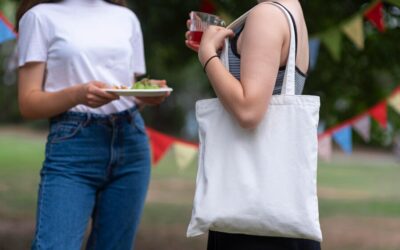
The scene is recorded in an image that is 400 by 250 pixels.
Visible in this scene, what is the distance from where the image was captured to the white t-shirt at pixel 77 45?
2.85 meters

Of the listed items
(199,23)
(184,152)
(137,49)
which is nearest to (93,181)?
(137,49)

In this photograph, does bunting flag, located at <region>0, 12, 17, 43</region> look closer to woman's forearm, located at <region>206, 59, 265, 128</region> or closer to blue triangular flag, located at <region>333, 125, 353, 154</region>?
blue triangular flag, located at <region>333, 125, 353, 154</region>

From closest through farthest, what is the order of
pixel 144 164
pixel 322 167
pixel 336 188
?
1. pixel 144 164
2. pixel 336 188
3. pixel 322 167

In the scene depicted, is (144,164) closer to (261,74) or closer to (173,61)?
(261,74)

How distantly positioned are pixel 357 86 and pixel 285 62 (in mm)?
4859

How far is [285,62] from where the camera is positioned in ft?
7.28

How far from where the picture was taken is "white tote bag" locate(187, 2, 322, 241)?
7.07 feet

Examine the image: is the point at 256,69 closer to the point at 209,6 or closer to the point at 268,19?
the point at 268,19

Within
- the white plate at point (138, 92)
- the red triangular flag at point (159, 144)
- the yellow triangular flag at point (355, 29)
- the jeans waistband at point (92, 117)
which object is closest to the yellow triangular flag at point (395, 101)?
the yellow triangular flag at point (355, 29)

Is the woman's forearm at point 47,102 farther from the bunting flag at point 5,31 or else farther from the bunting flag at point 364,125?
the bunting flag at point 364,125

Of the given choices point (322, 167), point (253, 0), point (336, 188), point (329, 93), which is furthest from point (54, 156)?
point (322, 167)

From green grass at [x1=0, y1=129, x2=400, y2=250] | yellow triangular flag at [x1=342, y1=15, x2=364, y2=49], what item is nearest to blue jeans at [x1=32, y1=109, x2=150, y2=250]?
yellow triangular flag at [x1=342, y1=15, x2=364, y2=49]

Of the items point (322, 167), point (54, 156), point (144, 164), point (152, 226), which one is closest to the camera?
point (54, 156)

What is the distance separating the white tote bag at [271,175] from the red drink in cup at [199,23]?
1.05ft
